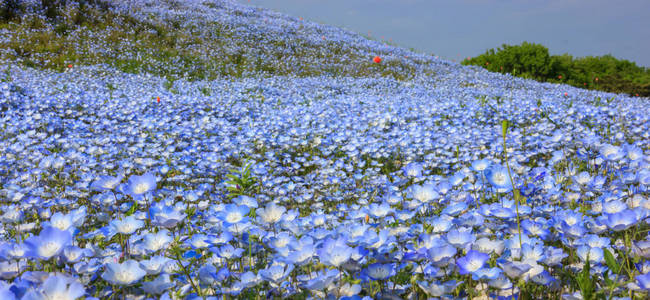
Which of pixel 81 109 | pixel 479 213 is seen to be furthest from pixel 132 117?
pixel 479 213

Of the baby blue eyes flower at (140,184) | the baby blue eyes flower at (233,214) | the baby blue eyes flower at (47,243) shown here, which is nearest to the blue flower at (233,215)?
the baby blue eyes flower at (233,214)

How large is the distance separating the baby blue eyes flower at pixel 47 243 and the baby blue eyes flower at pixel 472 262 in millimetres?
1394

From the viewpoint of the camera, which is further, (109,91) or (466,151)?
(109,91)

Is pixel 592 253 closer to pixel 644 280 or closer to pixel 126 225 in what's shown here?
pixel 644 280

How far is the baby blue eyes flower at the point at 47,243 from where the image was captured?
1.34 meters

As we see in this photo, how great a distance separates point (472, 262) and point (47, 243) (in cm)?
151

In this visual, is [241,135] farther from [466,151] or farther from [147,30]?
[147,30]

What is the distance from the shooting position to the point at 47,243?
138cm

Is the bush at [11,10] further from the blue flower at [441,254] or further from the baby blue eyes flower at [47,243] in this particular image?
the blue flower at [441,254]

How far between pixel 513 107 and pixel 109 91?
31.4ft

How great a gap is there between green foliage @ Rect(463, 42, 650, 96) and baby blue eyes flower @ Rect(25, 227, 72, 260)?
2105cm

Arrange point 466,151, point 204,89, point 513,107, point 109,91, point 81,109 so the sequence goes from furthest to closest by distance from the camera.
Result: 1. point 204,89
2. point 109,91
3. point 513,107
4. point 81,109
5. point 466,151

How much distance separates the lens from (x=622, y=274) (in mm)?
1706

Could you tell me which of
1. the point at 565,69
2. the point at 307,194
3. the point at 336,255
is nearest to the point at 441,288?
the point at 336,255
